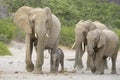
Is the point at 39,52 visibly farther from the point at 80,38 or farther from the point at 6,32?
the point at 6,32

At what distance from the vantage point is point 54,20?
19531 millimetres

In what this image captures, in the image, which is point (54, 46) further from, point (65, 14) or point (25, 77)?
point (65, 14)

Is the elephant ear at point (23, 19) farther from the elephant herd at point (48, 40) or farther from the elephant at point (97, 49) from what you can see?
the elephant at point (97, 49)

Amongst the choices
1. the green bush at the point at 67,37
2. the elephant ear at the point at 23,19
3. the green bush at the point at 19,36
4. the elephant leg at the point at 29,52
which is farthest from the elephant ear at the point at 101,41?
the green bush at the point at 67,37

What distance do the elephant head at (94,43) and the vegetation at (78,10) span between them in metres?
27.5

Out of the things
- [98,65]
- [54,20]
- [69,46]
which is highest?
[54,20]

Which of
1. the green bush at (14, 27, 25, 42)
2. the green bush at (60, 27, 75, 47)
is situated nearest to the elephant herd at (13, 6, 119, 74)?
the green bush at (14, 27, 25, 42)

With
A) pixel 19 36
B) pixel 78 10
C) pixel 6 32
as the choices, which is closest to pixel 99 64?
pixel 6 32

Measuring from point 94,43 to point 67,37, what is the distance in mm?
21340

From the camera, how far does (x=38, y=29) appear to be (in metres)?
17.8

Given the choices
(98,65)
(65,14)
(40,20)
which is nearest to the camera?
(40,20)

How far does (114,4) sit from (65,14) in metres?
8.74

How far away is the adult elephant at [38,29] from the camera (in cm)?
1792

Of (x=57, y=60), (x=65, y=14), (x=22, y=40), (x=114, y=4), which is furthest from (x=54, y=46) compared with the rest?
(x=114, y=4)
